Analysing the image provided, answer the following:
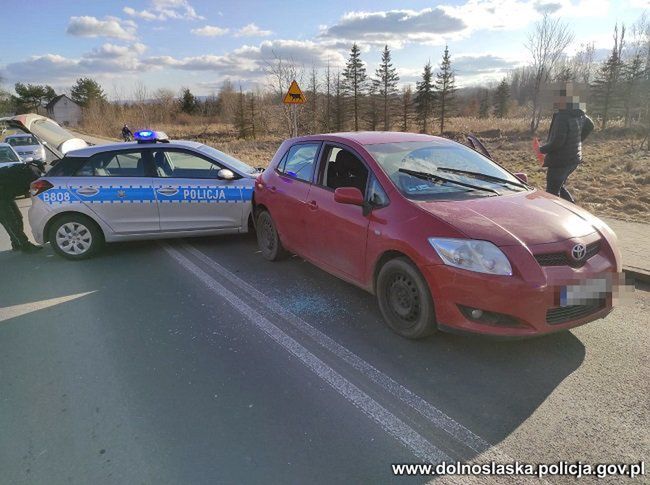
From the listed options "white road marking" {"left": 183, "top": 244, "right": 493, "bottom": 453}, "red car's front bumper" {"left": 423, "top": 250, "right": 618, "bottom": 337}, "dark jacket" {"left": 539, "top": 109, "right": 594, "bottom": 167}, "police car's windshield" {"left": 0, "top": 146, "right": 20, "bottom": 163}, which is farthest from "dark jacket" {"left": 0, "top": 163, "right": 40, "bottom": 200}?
"police car's windshield" {"left": 0, "top": 146, "right": 20, "bottom": 163}

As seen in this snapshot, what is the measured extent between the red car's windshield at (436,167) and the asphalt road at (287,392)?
1.25m

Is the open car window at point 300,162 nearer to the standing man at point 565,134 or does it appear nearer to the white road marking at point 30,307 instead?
the white road marking at point 30,307

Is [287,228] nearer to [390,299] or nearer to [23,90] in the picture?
[390,299]

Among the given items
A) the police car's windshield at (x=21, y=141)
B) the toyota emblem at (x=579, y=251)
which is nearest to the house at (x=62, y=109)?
the police car's windshield at (x=21, y=141)

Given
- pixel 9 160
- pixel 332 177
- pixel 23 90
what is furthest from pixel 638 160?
pixel 23 90

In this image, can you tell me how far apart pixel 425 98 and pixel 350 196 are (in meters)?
54.2

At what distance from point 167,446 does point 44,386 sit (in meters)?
1.32

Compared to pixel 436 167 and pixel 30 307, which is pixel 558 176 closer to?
pixel 436 167

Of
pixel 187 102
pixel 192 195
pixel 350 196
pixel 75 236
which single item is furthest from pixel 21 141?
pixel 187 102

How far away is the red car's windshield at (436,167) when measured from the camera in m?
3.87

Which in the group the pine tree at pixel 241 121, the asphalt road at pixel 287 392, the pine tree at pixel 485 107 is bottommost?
the asphalt road at pixel 287 392

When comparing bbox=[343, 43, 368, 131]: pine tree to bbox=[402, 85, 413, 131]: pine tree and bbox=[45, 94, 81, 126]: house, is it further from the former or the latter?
bbox=[45, 94, 81, 126]: house

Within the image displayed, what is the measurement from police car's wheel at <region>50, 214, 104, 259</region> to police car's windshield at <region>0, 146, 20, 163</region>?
972cm

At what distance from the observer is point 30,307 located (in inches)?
186
